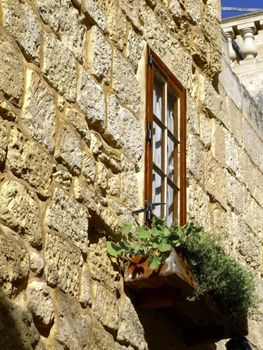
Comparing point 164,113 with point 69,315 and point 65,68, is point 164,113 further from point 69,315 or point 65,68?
point 69,315

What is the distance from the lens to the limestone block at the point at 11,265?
4020mm

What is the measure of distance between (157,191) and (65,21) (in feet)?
4.19

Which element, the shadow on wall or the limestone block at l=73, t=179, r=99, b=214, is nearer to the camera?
the limestone block at l=73, t=179, r=99, b=214

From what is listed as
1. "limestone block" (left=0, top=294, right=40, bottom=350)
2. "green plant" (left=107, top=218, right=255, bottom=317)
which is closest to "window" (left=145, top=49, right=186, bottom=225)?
"green plant" (left=107, top=218, right=255, bottom=317)

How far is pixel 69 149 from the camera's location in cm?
475

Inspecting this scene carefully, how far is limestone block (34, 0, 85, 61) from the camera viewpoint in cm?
480

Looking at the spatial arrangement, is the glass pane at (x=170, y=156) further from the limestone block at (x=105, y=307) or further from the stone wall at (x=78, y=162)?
the limestone block at (x=105, y=307)

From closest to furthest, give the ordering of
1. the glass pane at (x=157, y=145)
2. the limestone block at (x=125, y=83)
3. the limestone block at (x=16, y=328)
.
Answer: the limestone block at (x=16, y=328) < the limestone block at (x=125, y=83) < the glass pane at (x=157, y=145)

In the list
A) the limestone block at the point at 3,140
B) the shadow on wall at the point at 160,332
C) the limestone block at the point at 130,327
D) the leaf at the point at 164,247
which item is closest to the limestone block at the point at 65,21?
the limestone block at the point at 3,140

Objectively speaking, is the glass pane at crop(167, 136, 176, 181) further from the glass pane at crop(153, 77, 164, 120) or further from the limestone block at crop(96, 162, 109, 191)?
the limestone block at crop(96, 162, 109, 191)

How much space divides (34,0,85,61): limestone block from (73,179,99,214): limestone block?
0.70 m

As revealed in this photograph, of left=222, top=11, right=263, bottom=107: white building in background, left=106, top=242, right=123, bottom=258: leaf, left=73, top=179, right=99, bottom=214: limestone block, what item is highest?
left=222, top=11, right=263, bottom=107: white building in background

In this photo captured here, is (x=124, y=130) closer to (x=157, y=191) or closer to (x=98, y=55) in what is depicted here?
(x=98, y=55)

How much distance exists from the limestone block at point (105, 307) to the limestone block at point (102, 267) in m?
0.04
